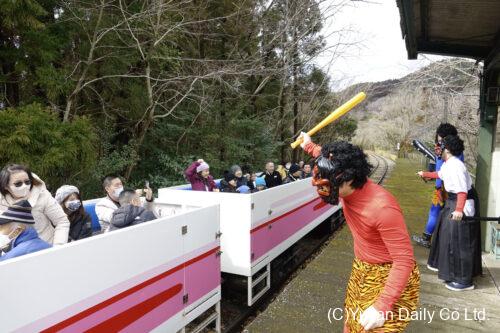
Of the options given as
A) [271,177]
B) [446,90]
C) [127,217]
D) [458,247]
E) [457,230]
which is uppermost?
[446,90]

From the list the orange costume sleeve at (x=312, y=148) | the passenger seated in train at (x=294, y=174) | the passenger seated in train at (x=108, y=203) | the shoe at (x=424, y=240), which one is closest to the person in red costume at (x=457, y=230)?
the shoe at (x=424, y=240)

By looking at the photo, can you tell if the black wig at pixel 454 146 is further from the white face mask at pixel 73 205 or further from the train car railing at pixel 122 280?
the white face mask at pixel 73 205

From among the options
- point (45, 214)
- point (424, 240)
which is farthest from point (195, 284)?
point (424, 240)

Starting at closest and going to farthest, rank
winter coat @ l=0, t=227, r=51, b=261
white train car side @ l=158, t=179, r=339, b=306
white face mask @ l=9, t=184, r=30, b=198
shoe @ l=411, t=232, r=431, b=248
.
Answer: winter coat @ l=0, t=227, r=51, b=261
white face mask @ l=9, t=184, r=30, b=198
white train car side @ l=158, t=179, r=339, b=306
shoe @ l=411, t=232, r=431, b=248

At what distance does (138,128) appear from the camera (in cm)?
985

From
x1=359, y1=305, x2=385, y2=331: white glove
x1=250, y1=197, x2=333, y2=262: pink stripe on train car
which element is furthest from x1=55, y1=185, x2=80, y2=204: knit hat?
x1=359, y1=305, x2=385, y2=331: white glove

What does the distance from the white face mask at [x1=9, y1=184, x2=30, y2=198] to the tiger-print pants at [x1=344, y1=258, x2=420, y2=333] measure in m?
2.45

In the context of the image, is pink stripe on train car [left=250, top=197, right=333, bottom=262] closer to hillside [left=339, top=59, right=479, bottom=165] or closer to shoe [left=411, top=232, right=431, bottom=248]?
shoe [left=411, top=232, right=431, bottom=248]

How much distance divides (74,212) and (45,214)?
1.11 feet

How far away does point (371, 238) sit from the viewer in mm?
2010

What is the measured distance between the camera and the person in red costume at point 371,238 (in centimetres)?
181

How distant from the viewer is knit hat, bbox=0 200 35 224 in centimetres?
222

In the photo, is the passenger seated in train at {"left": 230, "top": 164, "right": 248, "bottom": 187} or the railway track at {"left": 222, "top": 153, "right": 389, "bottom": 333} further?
the passenger seated in train at {"left": 230, "top": 164, "right": 248, "bottom": 187}

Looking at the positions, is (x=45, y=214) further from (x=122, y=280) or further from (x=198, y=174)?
(x=198, y=174)
